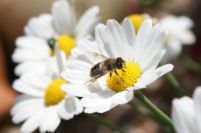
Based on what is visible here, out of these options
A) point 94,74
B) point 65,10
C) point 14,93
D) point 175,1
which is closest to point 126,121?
point 14,93

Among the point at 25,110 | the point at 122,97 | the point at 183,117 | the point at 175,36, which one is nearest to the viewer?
the point at 183,117

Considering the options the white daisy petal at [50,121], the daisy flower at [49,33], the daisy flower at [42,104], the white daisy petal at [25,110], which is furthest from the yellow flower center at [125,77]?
the daisy flower at [49,33]

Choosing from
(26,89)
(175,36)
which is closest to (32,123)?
(26,89)

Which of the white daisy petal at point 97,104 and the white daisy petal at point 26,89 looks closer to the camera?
the white daisy petal at point 97,104

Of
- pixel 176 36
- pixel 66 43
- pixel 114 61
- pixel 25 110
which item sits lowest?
pixel 176 36

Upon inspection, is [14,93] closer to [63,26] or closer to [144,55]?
[63,26]

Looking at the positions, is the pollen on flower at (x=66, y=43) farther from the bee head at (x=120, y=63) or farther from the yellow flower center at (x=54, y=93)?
the bee head at (x=120, y=63)

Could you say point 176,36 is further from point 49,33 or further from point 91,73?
point 91,73
